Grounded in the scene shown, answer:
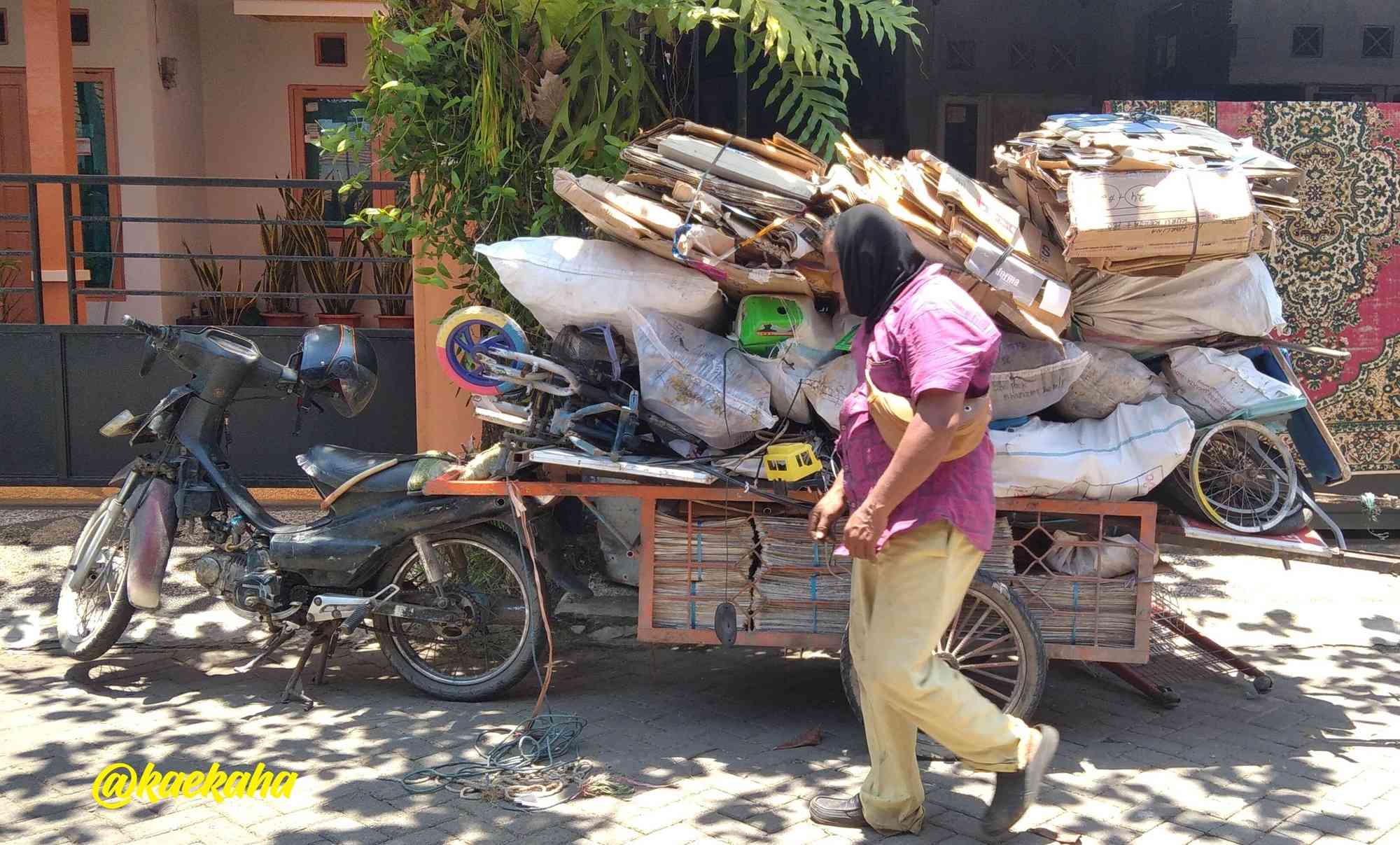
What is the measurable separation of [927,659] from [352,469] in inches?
104

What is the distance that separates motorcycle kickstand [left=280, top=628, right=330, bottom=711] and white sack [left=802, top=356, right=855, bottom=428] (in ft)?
7.17

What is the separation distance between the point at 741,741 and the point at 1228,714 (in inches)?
77.5

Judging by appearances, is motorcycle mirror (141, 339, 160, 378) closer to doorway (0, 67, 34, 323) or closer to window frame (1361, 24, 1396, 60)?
doorway (0, 67, 34, 323)

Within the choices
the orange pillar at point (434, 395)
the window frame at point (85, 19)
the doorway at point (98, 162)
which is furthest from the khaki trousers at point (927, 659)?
the window frame at point (85, 19)

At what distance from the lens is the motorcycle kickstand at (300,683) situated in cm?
484

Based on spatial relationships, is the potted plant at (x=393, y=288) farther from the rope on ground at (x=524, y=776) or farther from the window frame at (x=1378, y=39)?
the window frame at (x=1378, y=39)

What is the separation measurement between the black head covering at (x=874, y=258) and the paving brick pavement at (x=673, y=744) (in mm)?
1661

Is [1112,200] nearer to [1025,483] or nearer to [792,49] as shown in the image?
[1025,483]

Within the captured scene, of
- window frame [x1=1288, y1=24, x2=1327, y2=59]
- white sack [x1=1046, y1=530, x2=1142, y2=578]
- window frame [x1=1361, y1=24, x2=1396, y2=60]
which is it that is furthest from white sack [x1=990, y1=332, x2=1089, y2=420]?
window frame [x1=1361, y1=24, x2=1396, y2=60]

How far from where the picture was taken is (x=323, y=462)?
5109 mm

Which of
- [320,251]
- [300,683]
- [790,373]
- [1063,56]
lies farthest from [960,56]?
[320,251]

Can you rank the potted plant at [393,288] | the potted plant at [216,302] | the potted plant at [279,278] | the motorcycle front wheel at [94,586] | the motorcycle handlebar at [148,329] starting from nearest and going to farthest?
1. the motorcycle handlebar at [148,329]
2. the motorcycle front wheel at [94,586]
3. the potted plant at [393,288]
4. the potted plant at [279,278]
5. the potted plant at [216,302]

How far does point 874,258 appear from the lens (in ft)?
11.8

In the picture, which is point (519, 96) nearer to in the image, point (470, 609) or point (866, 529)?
point (470, 609)
